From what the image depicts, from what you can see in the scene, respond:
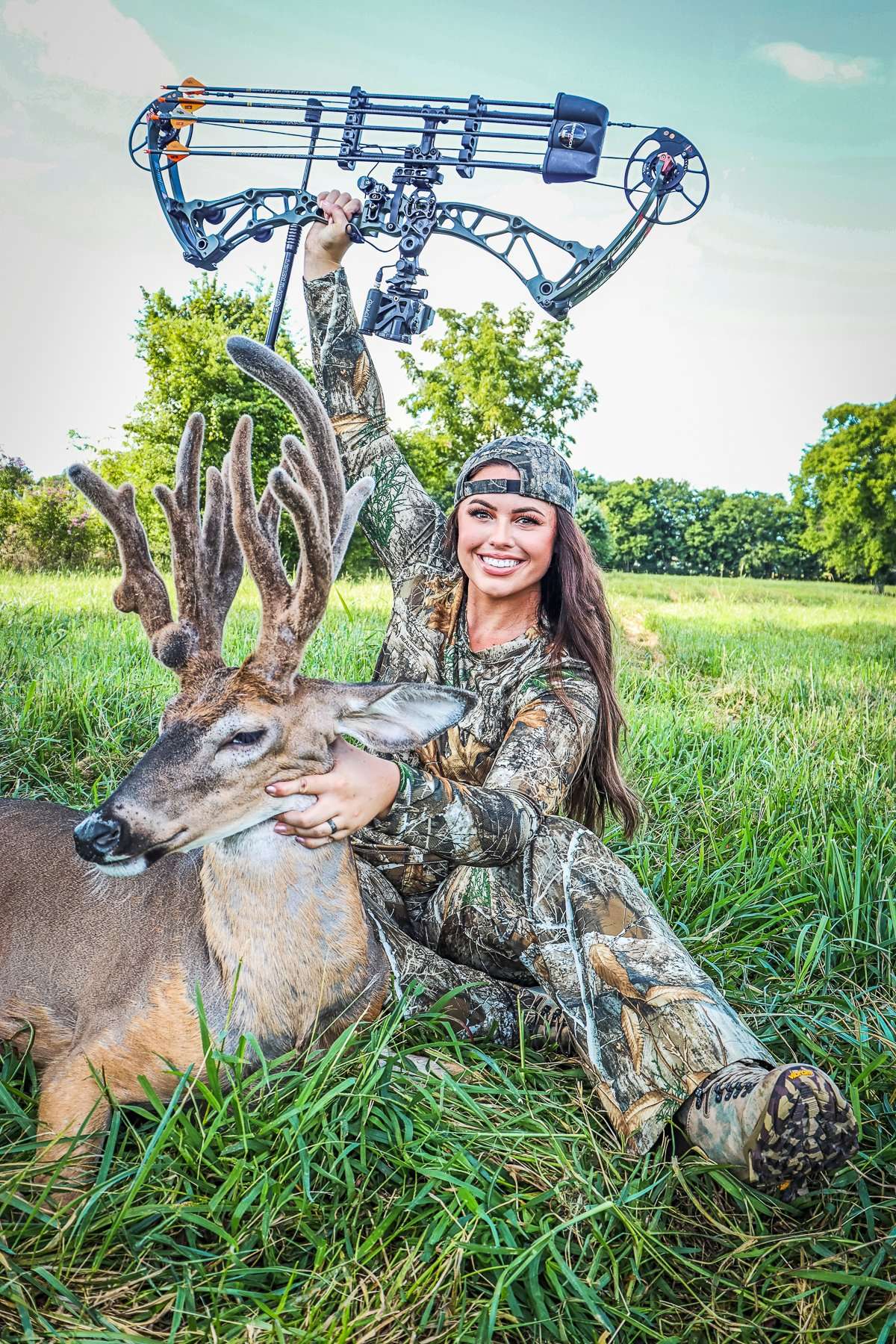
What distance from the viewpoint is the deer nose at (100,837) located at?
69.0 inches

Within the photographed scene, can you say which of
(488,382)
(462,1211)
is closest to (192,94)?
(462,1211)

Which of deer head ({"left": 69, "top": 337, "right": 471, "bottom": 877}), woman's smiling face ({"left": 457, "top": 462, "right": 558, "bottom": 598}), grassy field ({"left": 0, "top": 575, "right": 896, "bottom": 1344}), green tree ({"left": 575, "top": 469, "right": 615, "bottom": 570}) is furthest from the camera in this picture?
green tree ({"left": 575, "top": 469, "right": 615, "bottom": 570})

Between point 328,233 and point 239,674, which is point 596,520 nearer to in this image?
point 328,233

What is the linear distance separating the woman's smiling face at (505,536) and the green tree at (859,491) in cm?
1286

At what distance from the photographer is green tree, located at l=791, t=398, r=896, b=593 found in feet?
48.3

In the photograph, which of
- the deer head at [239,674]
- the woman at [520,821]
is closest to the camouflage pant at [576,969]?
the woman at [520,821]

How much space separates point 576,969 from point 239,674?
42.7 inches

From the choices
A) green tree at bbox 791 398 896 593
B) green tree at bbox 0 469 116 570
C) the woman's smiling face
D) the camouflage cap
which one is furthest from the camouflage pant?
green tree at bbox 791 398 896 593

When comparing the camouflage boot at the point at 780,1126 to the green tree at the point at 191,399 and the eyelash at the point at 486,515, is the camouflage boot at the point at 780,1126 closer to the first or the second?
the eyelash at the point at 486,515

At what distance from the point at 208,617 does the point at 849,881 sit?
272cm

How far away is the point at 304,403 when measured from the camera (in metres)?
1.99

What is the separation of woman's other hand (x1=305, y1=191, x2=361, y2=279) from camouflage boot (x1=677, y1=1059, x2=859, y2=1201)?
103 inches

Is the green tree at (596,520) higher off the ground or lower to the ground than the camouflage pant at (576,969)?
higher

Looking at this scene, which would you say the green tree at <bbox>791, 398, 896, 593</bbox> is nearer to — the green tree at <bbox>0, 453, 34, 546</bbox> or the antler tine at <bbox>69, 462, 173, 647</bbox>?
the green tree at <bbox>0, 453, 34, 546</bbox>
